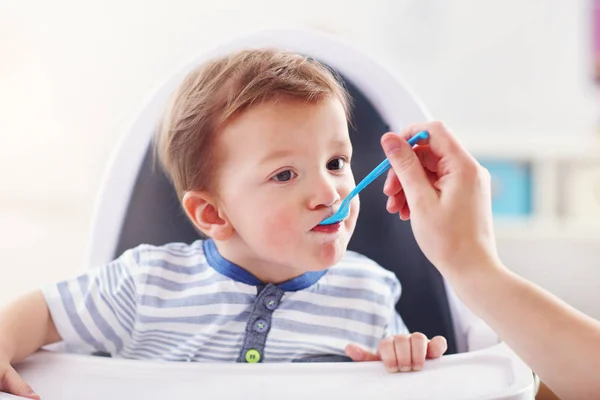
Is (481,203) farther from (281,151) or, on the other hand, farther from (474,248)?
(281,151)

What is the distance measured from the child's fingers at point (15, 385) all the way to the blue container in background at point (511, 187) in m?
1.48

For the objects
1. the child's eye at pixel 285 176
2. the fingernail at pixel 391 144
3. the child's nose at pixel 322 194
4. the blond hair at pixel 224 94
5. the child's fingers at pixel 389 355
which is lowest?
the child's fingers at pixel 389 355

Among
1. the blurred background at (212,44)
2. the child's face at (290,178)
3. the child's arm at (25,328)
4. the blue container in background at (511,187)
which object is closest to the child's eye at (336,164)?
the child's face at (290,178)

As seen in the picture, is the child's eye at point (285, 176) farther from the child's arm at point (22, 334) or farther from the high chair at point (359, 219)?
the child's arm at point (22, 334)

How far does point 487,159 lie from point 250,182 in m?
1.36

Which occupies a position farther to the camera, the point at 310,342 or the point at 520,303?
the point at 310,342

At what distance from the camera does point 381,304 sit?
673 millimetres

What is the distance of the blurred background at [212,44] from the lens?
2.11 metres

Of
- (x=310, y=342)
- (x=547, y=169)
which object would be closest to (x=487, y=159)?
(x=547, y=169)

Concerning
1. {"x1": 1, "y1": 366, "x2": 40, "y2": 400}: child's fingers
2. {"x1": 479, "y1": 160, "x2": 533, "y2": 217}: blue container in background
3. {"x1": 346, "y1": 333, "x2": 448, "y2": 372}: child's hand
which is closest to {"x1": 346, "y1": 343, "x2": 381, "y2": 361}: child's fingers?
{"x1": 346, "y1": 333, "x2": 448, "y2": 372}: child's hand

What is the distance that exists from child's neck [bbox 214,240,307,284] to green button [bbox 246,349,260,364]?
2.4 inches

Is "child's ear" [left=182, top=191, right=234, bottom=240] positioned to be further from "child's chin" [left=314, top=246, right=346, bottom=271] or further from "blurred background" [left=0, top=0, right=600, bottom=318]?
"blurred background" [left=0, top=0, right=600, bottom=318]

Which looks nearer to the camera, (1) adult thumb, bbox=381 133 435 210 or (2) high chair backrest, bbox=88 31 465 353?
(1) adult thumb, bbox=381 133 435 210

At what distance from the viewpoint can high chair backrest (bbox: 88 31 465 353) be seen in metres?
0.72
